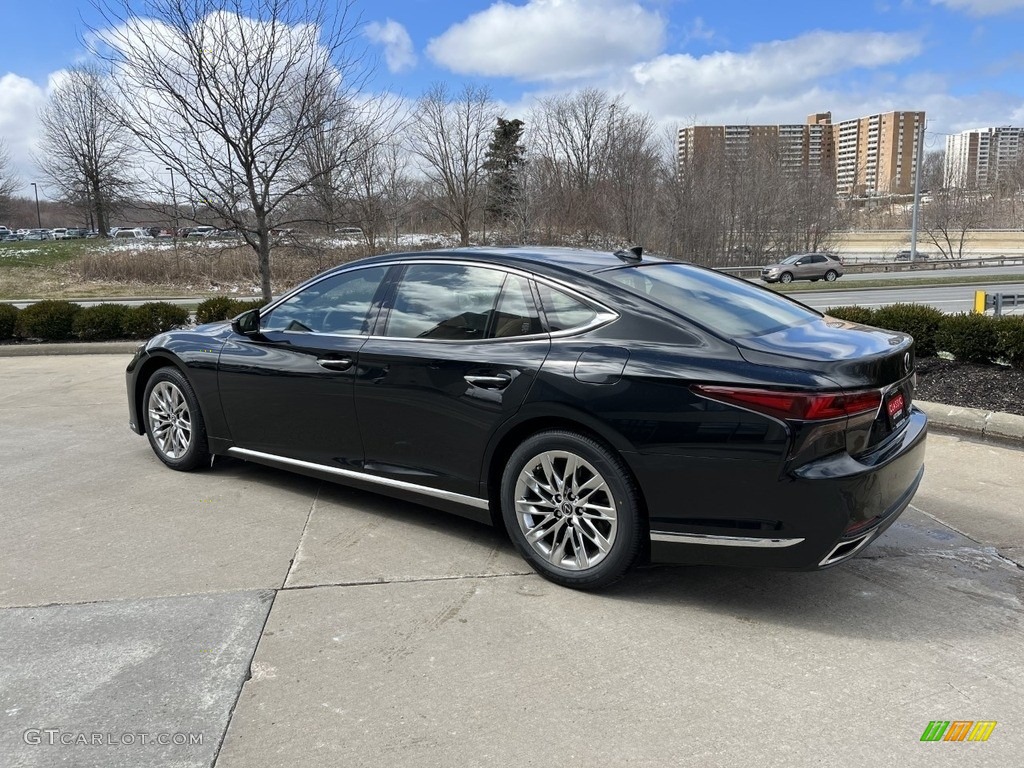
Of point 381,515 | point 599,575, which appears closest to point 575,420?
point 599,575

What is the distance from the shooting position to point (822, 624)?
3.28 m

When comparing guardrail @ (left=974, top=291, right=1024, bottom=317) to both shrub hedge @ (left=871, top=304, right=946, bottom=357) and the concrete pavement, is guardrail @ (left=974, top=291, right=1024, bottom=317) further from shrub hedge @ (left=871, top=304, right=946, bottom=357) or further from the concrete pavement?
the concrete pavement

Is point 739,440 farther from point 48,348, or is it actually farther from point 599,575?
point 48,348

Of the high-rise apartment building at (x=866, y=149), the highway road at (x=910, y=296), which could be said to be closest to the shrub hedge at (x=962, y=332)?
the highway road at (x=910, y=296)

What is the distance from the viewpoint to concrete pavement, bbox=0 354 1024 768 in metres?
2.51

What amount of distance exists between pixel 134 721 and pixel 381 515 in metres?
2.08

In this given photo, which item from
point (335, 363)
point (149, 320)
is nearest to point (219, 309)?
point (149, 320)

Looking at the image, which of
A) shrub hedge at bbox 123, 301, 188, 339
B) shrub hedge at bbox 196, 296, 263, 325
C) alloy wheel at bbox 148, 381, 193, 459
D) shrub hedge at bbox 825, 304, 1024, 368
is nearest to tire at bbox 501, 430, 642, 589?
alloy wheel at bbox 148, 381, 193, 459

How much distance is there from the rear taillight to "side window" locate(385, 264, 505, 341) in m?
1.30

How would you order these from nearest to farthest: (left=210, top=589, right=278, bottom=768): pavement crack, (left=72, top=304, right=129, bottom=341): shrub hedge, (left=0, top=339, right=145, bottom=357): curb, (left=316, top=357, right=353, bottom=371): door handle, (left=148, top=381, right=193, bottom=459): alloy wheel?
(left=210, top=589, right=278, bottom=768): pavement crack
(left=316, top=357, right=353, bottom=371): door handle
(left=148, top=381, right=193, bottom=459): alloy wheel
(left=0, top=339, right=145, bottom=357): curb
(left=72, top=304, right=129, bottom=341): shrub hedge

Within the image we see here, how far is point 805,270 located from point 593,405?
37817 mm

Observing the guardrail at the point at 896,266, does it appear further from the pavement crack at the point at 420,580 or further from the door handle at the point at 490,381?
the pavement crack at the point at 420,580

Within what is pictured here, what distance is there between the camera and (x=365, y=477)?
14.3 feet

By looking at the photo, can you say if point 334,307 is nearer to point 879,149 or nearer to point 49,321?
point 49,321
